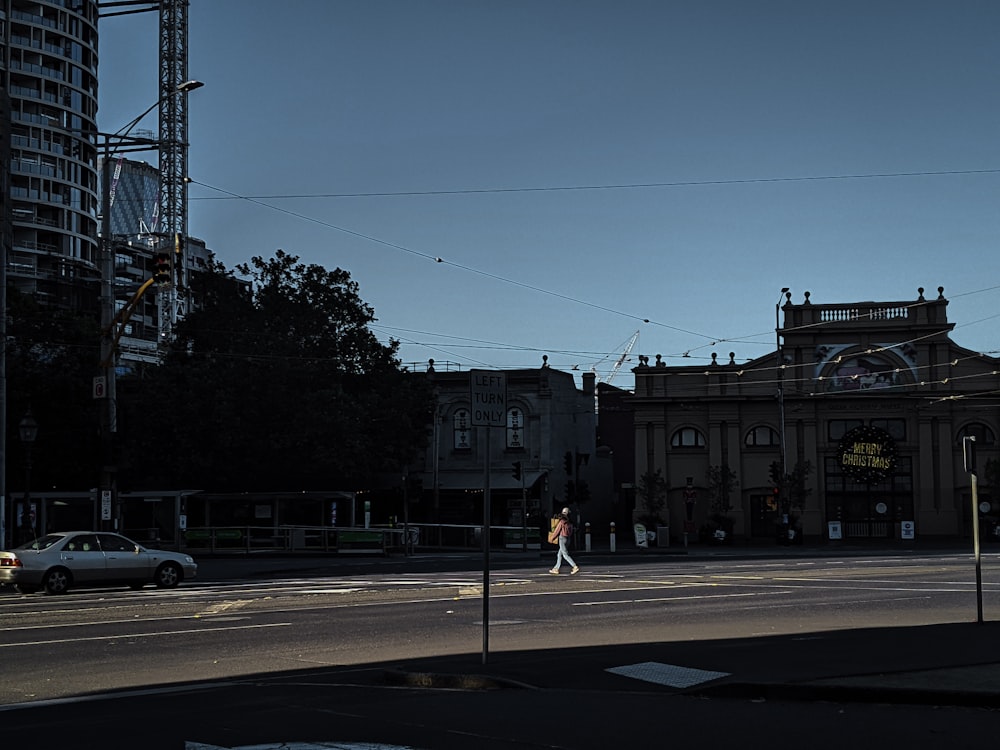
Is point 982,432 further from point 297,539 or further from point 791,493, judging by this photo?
point 297,539

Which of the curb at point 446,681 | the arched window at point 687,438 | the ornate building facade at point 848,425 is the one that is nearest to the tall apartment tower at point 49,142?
the arched window at point 687,438

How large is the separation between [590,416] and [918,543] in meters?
21.1

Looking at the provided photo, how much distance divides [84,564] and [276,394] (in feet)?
81.2

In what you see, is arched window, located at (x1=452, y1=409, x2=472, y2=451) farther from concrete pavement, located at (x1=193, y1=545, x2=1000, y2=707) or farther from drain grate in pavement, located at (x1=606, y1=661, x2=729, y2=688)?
Result: drain grate in pavement, located at (x1=606, y1=661, x2=729, y2=688)

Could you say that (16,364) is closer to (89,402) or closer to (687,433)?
(89,402)

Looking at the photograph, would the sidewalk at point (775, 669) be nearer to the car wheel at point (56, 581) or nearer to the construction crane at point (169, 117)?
the car wheel at point (56, 581)

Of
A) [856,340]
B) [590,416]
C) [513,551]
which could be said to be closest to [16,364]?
[513,551]

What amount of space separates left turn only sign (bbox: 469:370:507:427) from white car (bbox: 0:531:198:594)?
1590cm

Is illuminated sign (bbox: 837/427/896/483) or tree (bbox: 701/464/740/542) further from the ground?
illuminated sign (bbox: 837/427/896/483)

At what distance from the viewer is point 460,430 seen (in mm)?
65312

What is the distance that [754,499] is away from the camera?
6334 centimetres

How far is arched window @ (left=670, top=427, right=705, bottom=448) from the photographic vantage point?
64.6 m

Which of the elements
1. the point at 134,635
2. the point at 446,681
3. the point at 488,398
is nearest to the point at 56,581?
the point at 134,635

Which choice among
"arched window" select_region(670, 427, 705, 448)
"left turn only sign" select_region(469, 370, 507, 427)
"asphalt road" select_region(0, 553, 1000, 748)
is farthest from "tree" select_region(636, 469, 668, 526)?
"left turn only sign" select_region(469, 370, 507, 427)
